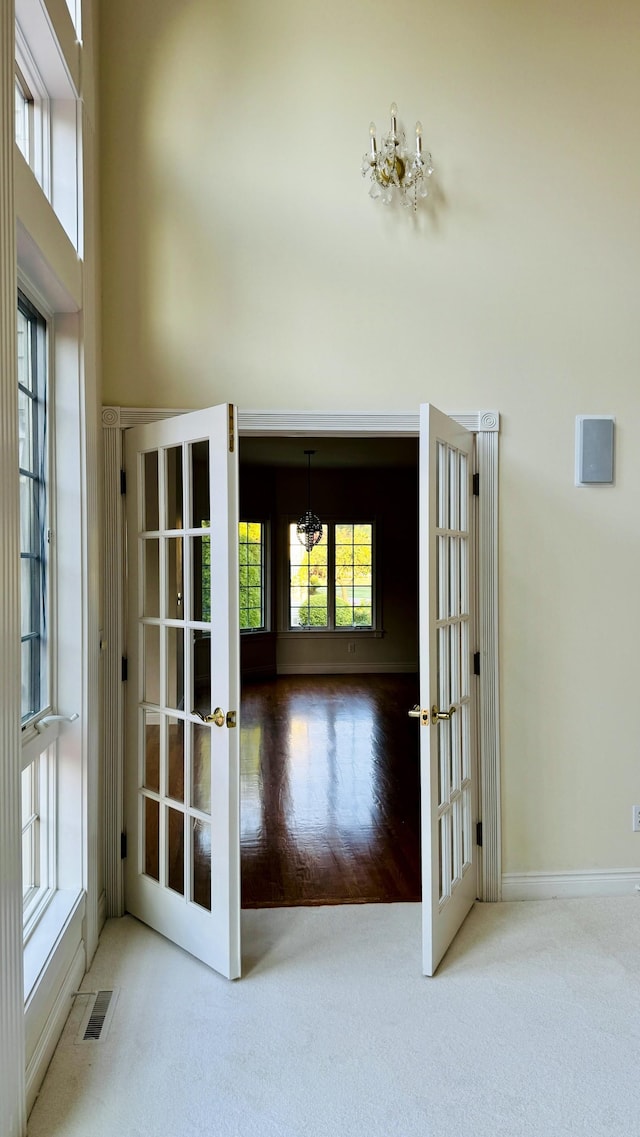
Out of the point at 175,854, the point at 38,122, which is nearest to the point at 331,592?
the point at 175,854

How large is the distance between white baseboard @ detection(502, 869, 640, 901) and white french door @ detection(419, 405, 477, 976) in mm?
211

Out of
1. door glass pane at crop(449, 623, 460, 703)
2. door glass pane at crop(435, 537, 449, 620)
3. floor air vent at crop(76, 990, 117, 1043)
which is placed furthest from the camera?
door glass pane at crop(449, 623, 460, 703)

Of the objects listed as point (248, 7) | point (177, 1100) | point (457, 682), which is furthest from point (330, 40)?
point (177, 1100)

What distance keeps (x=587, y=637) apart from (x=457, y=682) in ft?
2.35

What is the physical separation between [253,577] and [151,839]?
6.86 metres

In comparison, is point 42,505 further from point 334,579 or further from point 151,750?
point 334,579

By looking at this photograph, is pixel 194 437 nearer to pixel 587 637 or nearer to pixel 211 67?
pixel 211 67

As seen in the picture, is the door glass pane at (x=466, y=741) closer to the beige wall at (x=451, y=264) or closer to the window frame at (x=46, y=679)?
the beige wall at (x=451, y=264)

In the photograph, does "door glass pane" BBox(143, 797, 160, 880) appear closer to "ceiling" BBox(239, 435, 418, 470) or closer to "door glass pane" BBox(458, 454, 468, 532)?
"door glass pane" BBox(458, 454, 468, 532)

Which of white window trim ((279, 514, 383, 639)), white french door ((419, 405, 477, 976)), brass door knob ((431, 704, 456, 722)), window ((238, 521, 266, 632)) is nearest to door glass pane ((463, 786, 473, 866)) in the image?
white french door ((419, 405, 477, 976))

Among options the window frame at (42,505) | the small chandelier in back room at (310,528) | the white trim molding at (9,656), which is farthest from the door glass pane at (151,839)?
the small chandelier in back room at (310,528)

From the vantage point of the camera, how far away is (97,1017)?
250 cm

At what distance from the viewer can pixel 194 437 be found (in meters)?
2.88

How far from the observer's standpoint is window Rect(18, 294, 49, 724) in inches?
100
